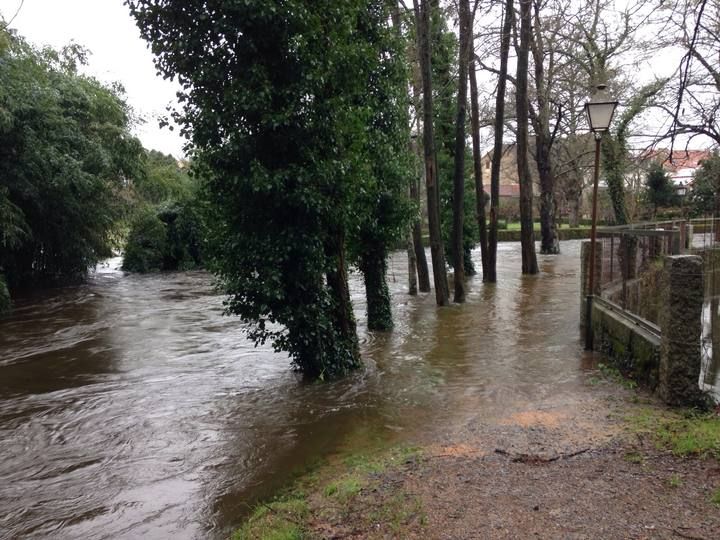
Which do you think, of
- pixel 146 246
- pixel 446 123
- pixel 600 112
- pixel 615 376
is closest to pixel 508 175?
pixel 146 246

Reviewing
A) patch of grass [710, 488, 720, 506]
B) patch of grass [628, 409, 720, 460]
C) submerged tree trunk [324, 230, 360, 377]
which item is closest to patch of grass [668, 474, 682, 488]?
patch of grass [710, 488, 720, 506]

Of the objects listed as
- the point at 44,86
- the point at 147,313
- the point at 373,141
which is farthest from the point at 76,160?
the point at 373,141

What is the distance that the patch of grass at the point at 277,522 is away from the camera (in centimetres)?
386

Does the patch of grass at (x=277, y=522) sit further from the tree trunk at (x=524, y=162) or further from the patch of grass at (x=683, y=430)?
the tree trunk at (x=524, y=162)

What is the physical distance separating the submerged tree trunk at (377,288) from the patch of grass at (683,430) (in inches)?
256

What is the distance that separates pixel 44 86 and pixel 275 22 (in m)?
12.2

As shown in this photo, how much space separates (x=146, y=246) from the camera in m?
27.9

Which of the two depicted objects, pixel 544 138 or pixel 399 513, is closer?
pixel 399 513

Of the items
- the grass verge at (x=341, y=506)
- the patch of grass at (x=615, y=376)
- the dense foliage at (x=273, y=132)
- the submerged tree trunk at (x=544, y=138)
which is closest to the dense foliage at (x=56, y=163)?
the dense foliage at (x=273, y=132)

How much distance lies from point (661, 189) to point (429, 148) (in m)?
25.7

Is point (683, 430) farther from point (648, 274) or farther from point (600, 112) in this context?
point (600, 112)

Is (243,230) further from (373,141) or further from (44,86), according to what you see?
(44,86)

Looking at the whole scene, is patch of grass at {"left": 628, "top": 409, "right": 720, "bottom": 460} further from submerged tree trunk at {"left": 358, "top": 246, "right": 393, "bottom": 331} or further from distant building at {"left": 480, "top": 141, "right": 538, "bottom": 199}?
distant building at {"left": 480, "top": 141, "right": 538, "bottom": 199}

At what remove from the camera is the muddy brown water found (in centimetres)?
521
